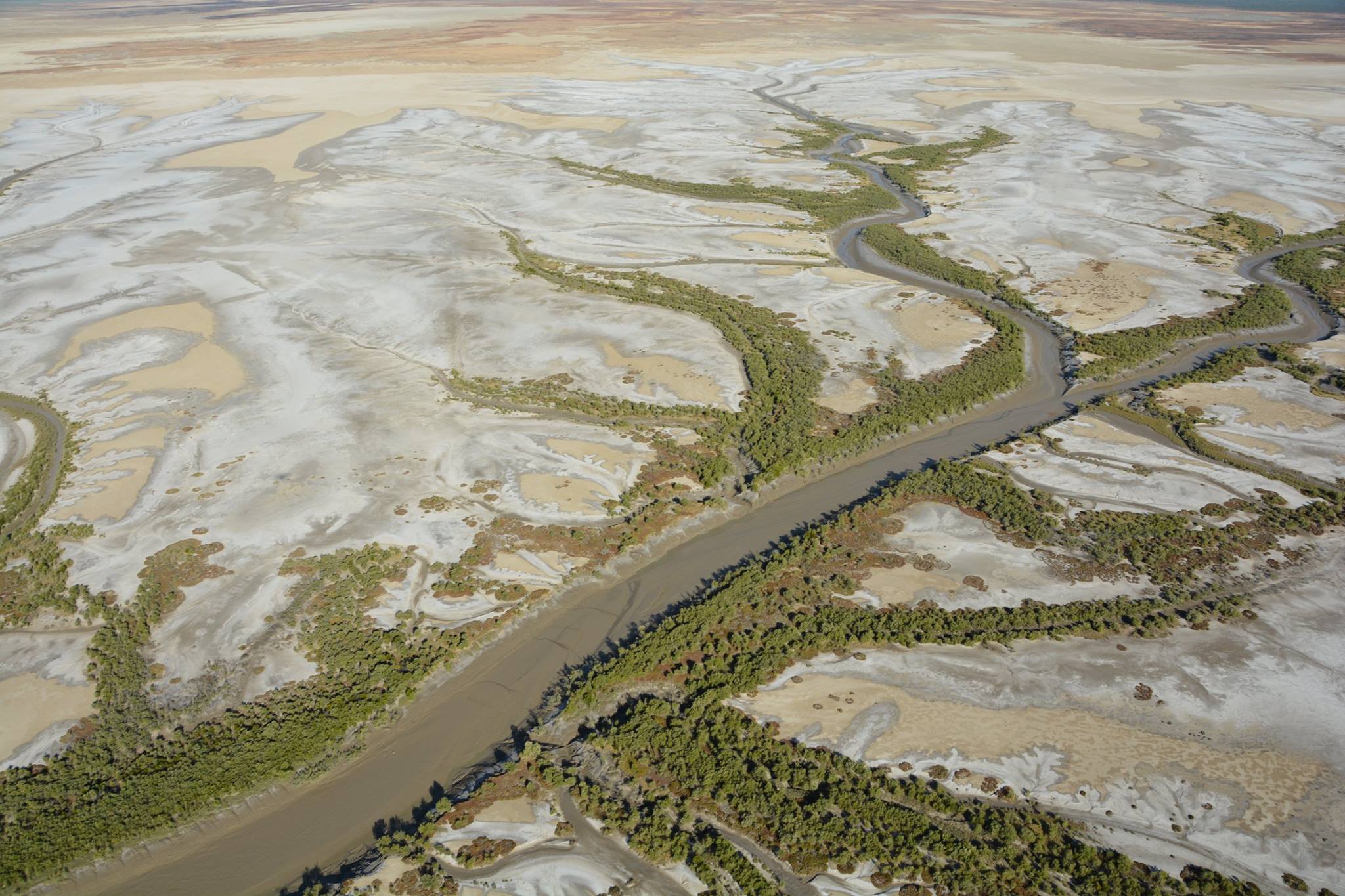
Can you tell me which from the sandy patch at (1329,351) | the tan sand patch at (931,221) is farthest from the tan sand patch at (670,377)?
the sandy patch at (1329,351)

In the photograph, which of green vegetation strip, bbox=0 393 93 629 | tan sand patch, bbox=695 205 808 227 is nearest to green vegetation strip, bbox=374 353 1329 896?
green vegetation strip, bbox=0 393 93 629

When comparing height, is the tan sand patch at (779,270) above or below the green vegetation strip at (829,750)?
above

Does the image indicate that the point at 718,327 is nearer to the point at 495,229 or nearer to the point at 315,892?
the point at 495,229

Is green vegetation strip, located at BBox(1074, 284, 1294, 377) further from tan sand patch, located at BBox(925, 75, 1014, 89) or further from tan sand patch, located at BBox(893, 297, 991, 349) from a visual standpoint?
tan sand patch, located at BBox(925, 75, 1014, 89)

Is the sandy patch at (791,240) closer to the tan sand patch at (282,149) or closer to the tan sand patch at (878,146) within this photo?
the tan sand patch at (878,146)

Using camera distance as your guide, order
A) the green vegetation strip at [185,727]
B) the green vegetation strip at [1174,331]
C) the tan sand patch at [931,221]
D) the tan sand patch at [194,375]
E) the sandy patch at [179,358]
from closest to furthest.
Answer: the green vegetation strip at [185,727]
the tan sand patch at [194,375]
the sandy patch at [179,358]
the green vegetation strip at [1174,331]
the tan sand patch at [931,221]

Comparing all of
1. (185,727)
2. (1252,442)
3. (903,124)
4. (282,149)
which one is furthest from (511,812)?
(903,124)
